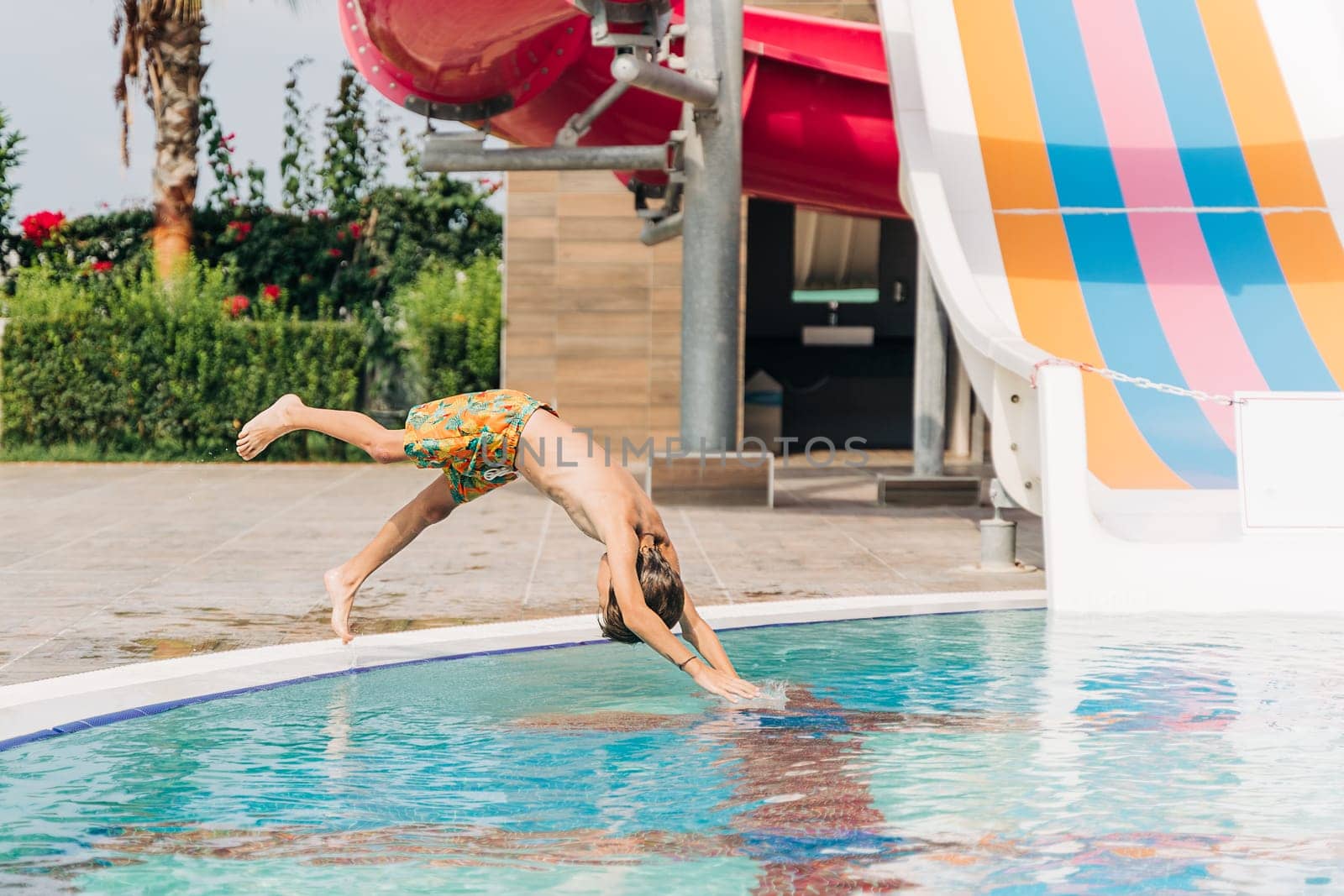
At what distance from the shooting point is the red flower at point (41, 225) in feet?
64.6

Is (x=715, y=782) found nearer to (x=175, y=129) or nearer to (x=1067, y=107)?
(x=1067, y=107)

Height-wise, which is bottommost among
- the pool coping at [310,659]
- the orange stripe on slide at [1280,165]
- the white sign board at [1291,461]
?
the pool coping at [310,659]

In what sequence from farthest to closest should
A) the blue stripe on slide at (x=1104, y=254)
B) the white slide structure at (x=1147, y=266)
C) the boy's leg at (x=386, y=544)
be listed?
the blue stripe on slide at (x=1104, y=254)
the white slide structure at (x=1147, y=266)
the boy's leg at (x=386, y=544)

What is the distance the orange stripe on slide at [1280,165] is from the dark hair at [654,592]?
667cm

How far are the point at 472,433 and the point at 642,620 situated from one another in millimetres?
1042

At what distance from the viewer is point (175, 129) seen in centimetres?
1933

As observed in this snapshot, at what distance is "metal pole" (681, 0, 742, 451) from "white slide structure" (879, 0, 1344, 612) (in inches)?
53.0

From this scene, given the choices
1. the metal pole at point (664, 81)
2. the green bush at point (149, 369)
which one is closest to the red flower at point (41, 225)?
the green bush at point (149, 369)

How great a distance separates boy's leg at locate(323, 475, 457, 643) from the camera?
19.6 feet

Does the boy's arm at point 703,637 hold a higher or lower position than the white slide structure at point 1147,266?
lower

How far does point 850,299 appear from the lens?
22.8 metres

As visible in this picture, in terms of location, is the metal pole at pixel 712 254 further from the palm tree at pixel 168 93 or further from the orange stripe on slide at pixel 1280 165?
the palm tree at pixel 168 93

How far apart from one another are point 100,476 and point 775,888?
13.0 meters

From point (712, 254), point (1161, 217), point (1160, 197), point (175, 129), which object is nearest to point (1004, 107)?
point (1160, 197)
